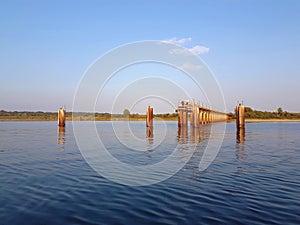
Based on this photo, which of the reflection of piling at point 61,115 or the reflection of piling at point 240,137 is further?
the reflection of piling at point 61,115

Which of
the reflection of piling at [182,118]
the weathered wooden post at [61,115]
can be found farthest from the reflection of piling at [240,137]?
the weathered wooden post at [61,115]

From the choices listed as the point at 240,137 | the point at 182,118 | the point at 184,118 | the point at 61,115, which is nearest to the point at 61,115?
the point at 61,115

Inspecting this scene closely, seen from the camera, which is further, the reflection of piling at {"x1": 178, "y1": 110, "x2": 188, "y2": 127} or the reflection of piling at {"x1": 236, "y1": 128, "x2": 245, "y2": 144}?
the reflection of piling at {"x1": 178, "y1": 110, "x2": 188, "y2": 127}

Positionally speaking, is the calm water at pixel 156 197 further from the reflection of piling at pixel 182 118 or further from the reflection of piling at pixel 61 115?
the reflection of piling at pixel 61 115

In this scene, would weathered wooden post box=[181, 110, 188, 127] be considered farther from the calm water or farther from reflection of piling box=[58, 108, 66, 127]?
the calm water

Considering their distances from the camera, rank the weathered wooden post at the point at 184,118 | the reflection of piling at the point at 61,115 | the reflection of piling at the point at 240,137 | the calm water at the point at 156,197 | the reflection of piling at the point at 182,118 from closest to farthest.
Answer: the calm water at the point at 156,197 → the reflection of piling at the point at 240,137 → the reflection of piling at the point at 182,118 → the weathered wooden post at the point at 184,118 → the reflection of piling at the point at 61,115

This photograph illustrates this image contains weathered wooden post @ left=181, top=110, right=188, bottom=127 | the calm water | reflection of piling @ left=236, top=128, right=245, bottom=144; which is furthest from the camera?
weathered wooden post @ left=181, top=110, right=188, bottom=127

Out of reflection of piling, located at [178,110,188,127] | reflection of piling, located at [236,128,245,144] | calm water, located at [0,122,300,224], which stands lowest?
calm water, located at [0,122,300,224]

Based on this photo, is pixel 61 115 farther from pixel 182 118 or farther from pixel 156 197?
pixel 156 197

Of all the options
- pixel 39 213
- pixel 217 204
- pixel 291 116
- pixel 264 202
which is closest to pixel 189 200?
pixel 217 204

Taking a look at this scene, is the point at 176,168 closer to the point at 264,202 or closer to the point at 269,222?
the point at 264,202

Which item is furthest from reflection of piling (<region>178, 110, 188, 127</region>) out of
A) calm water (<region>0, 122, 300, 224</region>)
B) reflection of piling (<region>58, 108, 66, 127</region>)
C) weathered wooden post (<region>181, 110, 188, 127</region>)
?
calm water (<region>0, 122, 300, 224</region>)

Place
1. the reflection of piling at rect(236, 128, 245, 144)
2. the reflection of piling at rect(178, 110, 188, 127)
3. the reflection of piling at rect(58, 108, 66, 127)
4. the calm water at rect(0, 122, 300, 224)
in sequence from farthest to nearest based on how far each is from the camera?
the reflection of piling at rect(58, 108, 66, 127), the reflection of piling at rect(178, 110, 188, 127), the reflection of piling at rect(236, 128, 245, 144), the calm water at rect(0, 122, 300, 224)

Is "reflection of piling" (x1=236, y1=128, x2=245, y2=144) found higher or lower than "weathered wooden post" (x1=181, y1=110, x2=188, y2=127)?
lower
